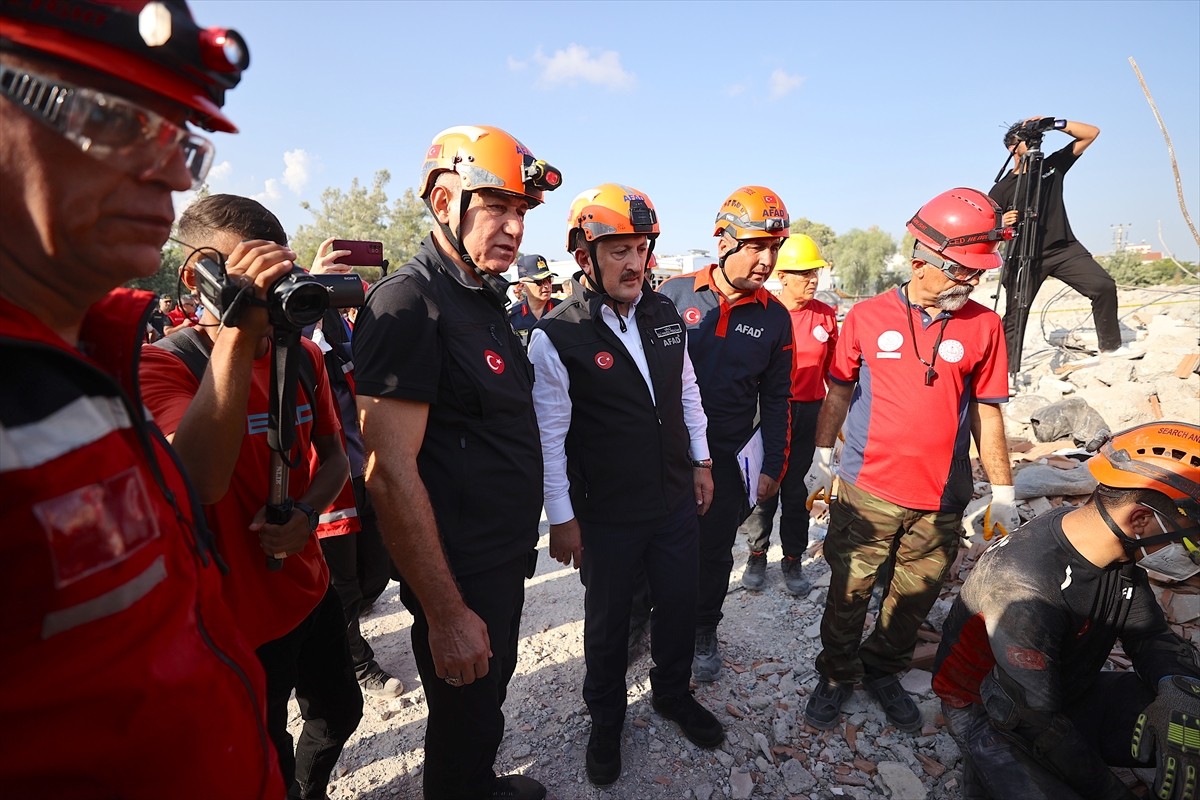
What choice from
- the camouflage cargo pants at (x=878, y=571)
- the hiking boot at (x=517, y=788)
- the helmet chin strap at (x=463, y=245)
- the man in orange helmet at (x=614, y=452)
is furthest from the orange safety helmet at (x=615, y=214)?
the hiking boot at (x=517, y=788)

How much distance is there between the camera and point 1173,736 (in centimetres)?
212

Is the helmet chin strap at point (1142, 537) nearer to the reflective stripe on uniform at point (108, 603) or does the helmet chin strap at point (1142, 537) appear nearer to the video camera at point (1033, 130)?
the reflective stripe on uniform at point (108, 603)

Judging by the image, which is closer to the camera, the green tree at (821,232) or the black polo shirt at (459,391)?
the black polo shirt at (459,391)

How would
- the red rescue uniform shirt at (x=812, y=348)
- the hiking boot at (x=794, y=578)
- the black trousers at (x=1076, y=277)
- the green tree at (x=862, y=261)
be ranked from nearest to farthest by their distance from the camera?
the hiking boot at (x=794, y=578), the red rescue uniform shirt at (x=812, y=348), the black trousers at (x=1076, y=277), the green tree at (x=862, y=261)

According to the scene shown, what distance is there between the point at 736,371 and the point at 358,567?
9.23 ft

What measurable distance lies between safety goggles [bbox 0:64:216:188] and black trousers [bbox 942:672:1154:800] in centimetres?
360

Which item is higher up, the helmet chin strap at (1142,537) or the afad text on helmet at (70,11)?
the afad text on helmet at (70,11)

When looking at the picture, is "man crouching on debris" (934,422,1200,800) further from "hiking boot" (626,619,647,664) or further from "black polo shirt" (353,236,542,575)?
"black polo shirt" (353,236,542,575)

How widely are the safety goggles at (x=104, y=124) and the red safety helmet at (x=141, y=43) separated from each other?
1.7 inches

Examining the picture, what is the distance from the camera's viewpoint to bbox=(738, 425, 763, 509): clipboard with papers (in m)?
3.80

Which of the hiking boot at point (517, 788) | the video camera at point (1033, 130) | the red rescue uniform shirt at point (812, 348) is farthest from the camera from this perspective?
the video camera at point (1033, 130)

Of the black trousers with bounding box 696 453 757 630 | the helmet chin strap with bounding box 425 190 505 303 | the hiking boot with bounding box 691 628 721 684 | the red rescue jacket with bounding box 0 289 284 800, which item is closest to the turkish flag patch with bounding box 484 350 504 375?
the helmet chin strap with bounding box 425 190 505 303

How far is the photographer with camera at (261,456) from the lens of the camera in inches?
56.1

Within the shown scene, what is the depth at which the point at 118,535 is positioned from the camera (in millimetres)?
907
